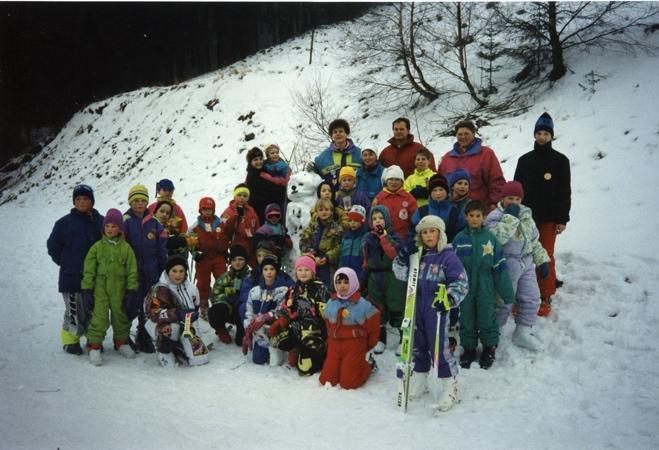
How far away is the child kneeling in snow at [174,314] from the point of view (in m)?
5.26

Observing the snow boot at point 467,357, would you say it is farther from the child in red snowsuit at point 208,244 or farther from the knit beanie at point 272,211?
the child in red snowsuit at point 208,244

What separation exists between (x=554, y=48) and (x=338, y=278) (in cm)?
865

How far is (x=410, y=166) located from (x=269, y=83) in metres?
14.8

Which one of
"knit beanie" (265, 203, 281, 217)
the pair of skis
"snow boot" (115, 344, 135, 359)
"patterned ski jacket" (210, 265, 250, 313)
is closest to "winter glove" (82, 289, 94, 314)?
"snow boot" (115, 344, 135, 359)

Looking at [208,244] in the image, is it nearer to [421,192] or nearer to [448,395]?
[421,192]

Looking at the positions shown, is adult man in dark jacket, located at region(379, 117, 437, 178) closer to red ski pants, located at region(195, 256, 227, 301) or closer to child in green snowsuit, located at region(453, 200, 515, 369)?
child in green snowsuit, located at region(453, 200, 515, 369)

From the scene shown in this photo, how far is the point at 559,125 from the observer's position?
30.1 ft


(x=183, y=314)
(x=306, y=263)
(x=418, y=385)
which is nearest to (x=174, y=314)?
(x=183, y=314)

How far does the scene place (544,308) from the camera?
5.39 meters

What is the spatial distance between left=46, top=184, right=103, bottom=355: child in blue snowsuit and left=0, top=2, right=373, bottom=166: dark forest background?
23846 millimetres

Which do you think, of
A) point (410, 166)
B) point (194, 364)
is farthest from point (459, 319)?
point (194, 364)

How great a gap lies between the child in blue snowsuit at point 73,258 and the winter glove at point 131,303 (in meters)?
0.45

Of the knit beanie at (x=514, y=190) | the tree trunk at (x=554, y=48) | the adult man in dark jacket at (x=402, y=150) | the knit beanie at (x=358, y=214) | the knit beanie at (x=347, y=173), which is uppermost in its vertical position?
the tree trunk at (x=554, y=48)

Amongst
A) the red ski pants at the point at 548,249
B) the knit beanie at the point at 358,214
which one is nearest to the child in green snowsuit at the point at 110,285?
the knit beanie at the point at 358,214
